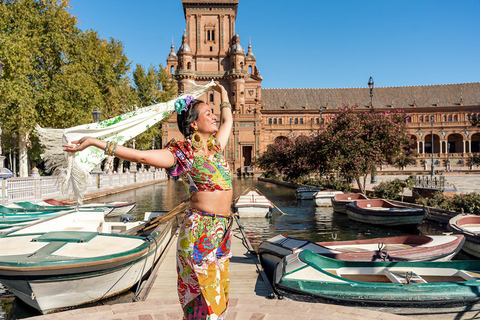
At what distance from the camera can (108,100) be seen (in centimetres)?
3938

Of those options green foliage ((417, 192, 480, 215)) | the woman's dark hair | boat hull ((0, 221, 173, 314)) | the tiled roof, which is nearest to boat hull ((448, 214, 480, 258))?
green foliage ((417, 192, 480, 215))

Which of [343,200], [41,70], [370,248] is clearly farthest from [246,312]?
[41,70]

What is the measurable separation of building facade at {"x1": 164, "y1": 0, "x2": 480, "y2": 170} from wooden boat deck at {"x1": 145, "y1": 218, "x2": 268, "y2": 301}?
61.4 m

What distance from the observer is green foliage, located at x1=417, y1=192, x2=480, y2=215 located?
1526 cm

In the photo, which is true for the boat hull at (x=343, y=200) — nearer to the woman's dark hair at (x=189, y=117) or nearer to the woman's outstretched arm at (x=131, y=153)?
the woman's dark hair at (x=189, y=117)

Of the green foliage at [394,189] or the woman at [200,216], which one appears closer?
the woman at [200,216]

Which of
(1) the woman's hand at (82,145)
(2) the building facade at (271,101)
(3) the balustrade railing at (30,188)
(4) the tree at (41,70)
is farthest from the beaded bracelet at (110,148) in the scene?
(2) the building facade at (271,101)

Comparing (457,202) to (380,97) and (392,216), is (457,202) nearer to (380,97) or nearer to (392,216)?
(392,216)

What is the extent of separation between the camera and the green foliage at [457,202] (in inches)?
601

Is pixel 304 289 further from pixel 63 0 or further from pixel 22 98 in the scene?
pixel 63 0

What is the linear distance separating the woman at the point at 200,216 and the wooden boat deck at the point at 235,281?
356 cm

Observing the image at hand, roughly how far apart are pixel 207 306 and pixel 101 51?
41.2 m

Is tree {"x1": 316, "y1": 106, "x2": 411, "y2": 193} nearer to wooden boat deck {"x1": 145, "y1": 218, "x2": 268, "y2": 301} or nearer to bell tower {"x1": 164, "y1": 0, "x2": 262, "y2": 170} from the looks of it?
wooden boat deck {"x1": 145, "y1": 218, "x2": 268, "y2": 301}

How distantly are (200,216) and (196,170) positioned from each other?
15.2 inches
